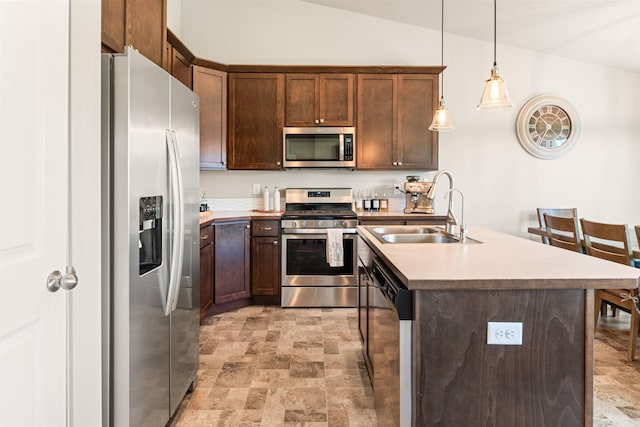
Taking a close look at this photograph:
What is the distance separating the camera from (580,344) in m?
1.28

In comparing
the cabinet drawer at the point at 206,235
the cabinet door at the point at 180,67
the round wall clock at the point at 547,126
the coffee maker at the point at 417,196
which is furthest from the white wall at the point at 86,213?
the round wall clock at the point at 547,126

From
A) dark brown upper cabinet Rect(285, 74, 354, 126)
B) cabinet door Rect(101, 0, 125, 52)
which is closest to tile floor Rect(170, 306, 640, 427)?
cabinet door Rect(101, 0, 125, 52)

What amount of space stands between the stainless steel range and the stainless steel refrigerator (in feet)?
5.88

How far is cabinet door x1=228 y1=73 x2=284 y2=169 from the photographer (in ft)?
13.1

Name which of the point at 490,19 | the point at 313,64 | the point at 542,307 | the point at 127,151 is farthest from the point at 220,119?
the point at 542,307

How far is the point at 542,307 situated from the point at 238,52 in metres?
4.08

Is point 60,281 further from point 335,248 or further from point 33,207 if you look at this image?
point 335,248

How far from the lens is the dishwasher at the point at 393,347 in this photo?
1.30m

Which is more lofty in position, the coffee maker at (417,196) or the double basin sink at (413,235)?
the coffee maker at (417,196)

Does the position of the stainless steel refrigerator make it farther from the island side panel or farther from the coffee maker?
the coffee maker

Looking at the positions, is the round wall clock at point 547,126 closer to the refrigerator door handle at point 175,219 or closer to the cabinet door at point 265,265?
the cabinet door at point 265,265

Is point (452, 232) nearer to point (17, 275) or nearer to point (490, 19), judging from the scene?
point (17, 275)

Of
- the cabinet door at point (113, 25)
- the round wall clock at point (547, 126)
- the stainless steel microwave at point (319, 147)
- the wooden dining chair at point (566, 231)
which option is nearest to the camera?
the cabinet door at point (113, 25)

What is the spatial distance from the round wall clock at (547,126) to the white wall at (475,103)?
90mm
